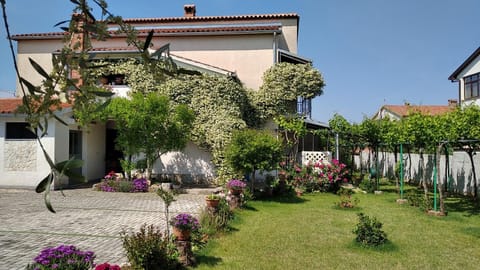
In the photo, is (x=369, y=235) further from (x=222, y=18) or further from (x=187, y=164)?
(x=222, y=18)

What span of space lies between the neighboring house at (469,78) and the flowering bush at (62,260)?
2846cm

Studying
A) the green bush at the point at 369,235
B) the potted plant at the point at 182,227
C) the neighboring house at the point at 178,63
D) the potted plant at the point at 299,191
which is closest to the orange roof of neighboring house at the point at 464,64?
the neighboring house at the point at 178,63

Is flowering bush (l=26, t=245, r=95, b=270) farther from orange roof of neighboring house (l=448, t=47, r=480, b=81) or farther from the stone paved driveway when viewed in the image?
orange roof of neighboring house (l=448, t=47, r=480, b=81)

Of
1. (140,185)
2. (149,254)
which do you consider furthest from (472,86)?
(149,254)

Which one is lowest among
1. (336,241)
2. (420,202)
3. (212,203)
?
(336,241)

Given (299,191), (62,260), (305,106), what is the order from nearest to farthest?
(62,260) < (299,191) < (305,106)

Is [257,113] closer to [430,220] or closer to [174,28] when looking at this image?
[174,28]

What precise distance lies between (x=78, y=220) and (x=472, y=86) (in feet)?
94.4

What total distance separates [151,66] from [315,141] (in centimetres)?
2547

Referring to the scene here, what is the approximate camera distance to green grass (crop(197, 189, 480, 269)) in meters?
6.68

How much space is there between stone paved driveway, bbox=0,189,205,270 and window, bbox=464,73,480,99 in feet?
75.7

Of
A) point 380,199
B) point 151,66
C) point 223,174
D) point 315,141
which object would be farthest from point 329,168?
point 151,66

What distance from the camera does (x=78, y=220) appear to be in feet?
32.6

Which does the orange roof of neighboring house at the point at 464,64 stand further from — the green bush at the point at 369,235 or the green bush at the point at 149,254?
the green bush at the point at 149,254
